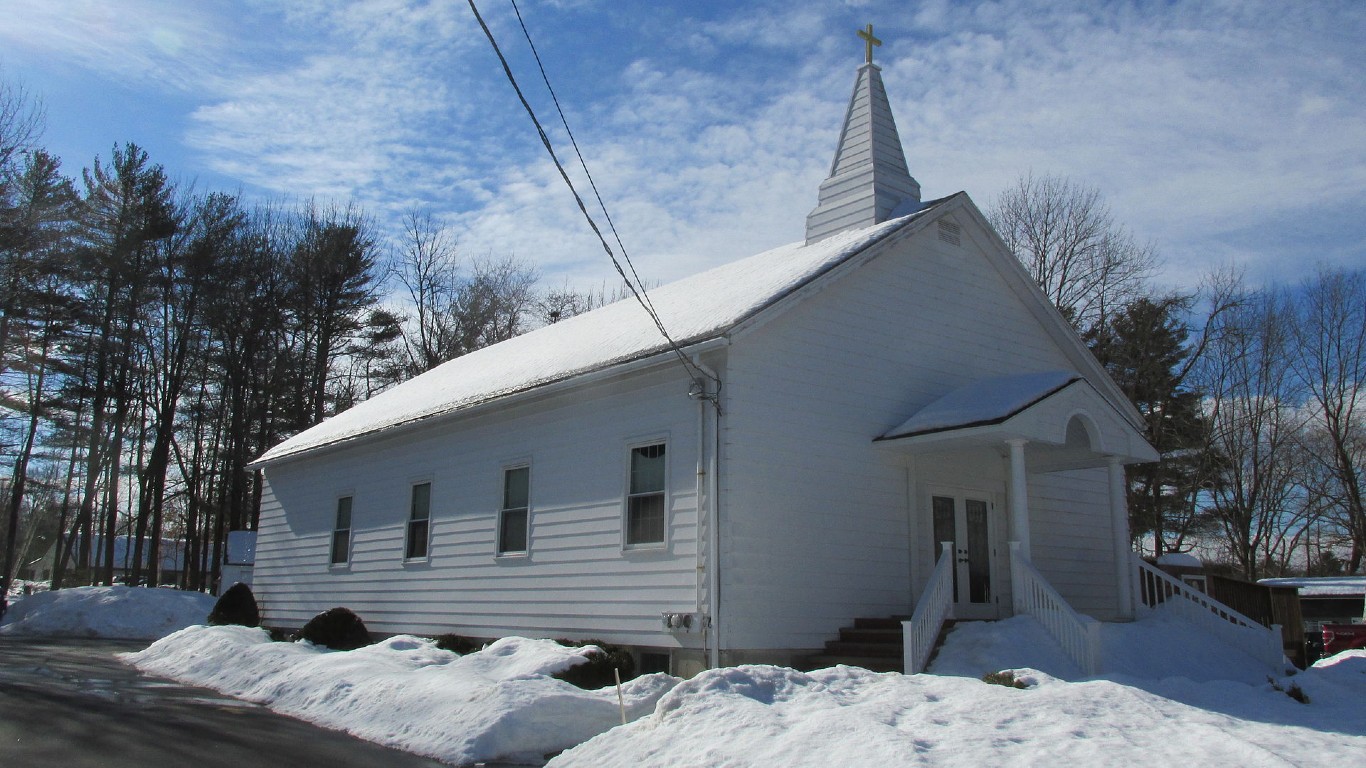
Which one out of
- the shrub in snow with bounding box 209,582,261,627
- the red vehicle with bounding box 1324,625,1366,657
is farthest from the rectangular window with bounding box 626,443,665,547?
the red vehicle with bounding box 1324,625,1366,657

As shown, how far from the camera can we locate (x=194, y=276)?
115 feet

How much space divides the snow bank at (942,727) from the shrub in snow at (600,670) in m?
2.71

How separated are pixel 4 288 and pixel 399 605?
49.6 feet

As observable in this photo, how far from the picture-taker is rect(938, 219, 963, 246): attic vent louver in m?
15.4

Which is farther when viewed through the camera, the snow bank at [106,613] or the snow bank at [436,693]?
the snow bank at [106,613]

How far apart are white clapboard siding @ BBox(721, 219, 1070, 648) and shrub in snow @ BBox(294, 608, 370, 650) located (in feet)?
26.0

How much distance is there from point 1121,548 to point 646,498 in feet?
21.1

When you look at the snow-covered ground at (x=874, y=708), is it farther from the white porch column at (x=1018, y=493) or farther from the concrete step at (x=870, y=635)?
the white porch column at (x=1018, y=493)

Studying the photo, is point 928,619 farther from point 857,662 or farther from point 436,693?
point 436,693

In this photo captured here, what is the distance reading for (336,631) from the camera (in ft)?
55.0

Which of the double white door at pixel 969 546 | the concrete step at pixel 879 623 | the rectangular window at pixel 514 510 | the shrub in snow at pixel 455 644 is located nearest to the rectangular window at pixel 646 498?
the rectangular window at pixel 514 510

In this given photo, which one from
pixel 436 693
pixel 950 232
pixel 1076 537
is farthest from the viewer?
pixel 1076 537

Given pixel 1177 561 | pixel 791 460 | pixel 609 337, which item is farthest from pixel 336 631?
pixel 1177 561

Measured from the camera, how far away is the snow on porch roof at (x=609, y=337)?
43.8ft
